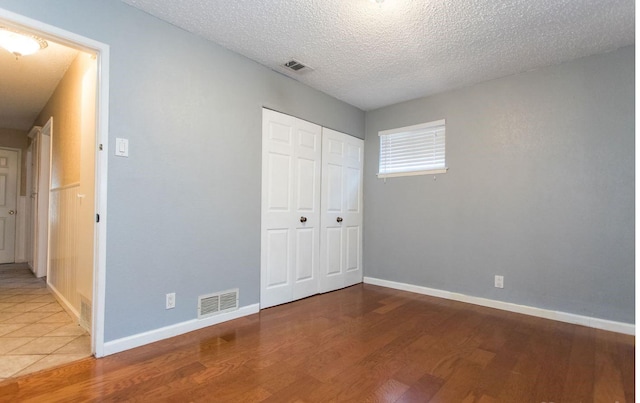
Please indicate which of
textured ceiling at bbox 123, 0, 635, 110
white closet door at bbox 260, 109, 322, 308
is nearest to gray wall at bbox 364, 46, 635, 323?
textured ceiling at bbox 123, 0, 635, 110

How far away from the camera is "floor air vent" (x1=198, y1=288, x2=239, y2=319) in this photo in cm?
260

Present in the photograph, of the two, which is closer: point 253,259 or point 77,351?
point 77,351

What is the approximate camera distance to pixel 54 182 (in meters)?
3.43

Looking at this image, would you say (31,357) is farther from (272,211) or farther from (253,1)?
(253,1)

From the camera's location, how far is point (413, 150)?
3.92m

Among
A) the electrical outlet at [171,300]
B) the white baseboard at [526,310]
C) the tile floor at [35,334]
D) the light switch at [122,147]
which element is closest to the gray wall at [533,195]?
the white baseboard at [526,310]

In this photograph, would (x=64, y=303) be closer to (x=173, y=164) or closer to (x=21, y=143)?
(x=173, y=164)

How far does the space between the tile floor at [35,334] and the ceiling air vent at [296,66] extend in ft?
9.17

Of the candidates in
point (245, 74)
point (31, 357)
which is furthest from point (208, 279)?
point (245, 74)

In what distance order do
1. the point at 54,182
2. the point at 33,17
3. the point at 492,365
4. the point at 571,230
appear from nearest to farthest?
1. the point at 33,17
2. the point at 492,365
3. the point at 571,230
4. the point at 54,182

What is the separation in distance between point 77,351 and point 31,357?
0.24m

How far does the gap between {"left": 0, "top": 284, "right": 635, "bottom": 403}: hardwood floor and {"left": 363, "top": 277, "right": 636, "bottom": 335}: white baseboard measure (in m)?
0.10

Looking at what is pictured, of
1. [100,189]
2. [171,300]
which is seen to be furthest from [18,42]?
[171,300]

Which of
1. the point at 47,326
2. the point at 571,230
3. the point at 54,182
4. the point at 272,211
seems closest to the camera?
the point at 47,326
